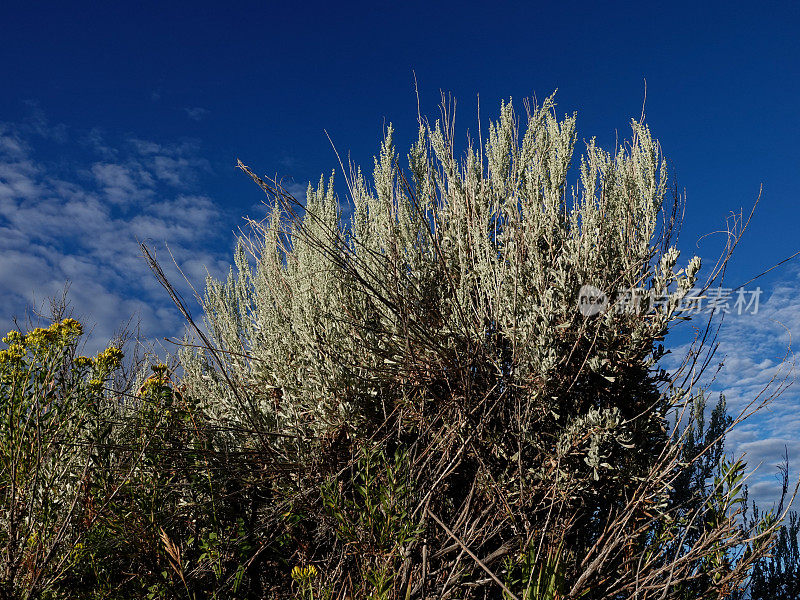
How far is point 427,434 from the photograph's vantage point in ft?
9.14

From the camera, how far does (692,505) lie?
3.58 m

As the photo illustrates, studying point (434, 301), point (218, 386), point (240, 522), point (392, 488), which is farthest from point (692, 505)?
point (218, 386)

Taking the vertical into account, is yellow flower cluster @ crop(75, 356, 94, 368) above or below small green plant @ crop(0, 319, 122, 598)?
above

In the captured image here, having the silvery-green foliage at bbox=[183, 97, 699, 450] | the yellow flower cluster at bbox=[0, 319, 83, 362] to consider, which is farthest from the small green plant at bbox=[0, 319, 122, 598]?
the silvery-green foliage at bbox=[183, 97, 699, 450]

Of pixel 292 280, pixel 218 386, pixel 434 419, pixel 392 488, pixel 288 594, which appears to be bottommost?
pixel 288 594

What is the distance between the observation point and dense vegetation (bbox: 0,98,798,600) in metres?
2.37

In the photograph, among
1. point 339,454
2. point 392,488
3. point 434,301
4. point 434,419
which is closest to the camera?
point 392,488

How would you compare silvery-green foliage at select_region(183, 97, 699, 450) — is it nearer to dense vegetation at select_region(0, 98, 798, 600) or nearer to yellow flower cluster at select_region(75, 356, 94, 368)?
dense vegetation at select_region(0, 98, 798, 600)

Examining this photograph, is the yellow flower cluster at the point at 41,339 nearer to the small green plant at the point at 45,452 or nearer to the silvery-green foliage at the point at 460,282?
the small green plant at the point at 45,452

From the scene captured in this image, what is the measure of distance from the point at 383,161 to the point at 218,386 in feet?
6.40

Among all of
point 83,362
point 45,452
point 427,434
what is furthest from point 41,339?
point 427,434

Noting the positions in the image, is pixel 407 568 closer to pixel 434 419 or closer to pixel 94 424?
pixel 434 419

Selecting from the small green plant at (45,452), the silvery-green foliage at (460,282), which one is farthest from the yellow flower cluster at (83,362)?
the silvery-green foliage at (460,282)

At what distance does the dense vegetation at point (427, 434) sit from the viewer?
7.77ft
